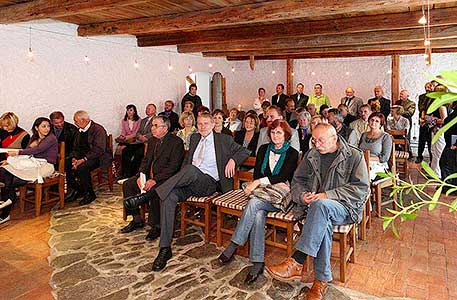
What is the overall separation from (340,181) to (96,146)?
351 centimetres

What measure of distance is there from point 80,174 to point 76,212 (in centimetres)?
59

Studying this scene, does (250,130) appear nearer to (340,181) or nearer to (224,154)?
(224,154)

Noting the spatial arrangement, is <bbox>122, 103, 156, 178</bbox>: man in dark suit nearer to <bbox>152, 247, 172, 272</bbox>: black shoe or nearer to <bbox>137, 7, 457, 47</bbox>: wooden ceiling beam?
<bbox>137, 7, 457, 47</bbox>: wooden ceiling beam

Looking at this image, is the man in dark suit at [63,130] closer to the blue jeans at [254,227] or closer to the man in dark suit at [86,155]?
the man in dark suit at [86,155]

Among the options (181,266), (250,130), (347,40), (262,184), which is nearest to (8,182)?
(181,266)

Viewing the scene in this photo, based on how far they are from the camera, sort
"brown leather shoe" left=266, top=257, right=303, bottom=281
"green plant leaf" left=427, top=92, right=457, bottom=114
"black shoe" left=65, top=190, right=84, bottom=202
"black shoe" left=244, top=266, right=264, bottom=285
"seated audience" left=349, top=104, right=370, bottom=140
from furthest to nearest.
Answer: "seated audience" left=349, top=104, right=370, bottom=140, "black shoe" left=65, top=190, right=84, bottom=202, "black shoe" left=244, top=266, right=264, bottom=285, "brown leather shoe" left=266, top=257, right=303, bottom=281, "green plant leaf" left=427, top=92, right=457, bottom=114

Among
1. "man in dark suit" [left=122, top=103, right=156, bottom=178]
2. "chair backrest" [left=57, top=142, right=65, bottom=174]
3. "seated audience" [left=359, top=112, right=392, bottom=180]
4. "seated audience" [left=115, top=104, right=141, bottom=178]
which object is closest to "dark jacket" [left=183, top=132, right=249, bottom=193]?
"seated audience" [left=359, top=112, right=392, bottom=180]

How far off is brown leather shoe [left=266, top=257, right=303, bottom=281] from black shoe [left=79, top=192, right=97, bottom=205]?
121 inches

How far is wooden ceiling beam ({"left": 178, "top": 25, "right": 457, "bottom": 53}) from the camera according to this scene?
5.73 meters

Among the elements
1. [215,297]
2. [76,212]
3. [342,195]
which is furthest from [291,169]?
[76,212]

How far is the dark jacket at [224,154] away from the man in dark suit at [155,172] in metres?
0.14

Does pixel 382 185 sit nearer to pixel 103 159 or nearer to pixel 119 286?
pixel 119 286

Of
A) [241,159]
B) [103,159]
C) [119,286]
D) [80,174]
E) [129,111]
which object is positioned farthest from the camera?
[129,111]

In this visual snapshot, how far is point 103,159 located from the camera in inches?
201
